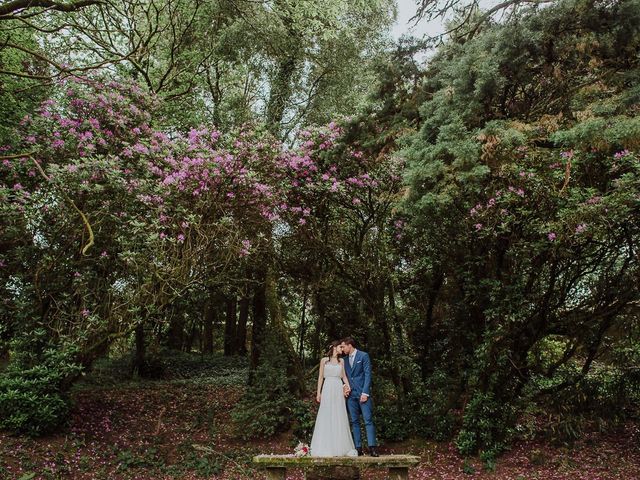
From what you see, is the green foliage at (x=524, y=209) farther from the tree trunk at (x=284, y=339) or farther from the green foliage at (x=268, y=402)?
the green foliage at (x=268, y=402)

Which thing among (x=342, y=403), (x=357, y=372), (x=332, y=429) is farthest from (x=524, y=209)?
(x=332, y=429)

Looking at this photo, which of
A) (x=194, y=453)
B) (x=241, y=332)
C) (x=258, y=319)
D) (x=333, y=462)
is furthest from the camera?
(x=241, y=332)

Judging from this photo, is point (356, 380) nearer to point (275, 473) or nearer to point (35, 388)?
point (275, 473)

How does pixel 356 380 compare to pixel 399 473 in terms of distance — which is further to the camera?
pixel 356 380

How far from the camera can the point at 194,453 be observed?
966 centimetres

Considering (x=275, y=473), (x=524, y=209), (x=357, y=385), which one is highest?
(x=524, y=209)

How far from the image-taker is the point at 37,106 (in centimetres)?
1038

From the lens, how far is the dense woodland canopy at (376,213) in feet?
22.1

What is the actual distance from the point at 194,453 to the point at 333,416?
159 inches

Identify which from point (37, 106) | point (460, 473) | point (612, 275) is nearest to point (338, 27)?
point (37, 106)

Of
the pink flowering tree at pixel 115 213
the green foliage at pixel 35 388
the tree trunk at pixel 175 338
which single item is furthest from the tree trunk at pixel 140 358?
the green foliage at pixel 35 388

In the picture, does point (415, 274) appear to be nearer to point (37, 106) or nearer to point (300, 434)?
point (300, 434)

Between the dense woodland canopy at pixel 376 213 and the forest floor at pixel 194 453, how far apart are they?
38 cm

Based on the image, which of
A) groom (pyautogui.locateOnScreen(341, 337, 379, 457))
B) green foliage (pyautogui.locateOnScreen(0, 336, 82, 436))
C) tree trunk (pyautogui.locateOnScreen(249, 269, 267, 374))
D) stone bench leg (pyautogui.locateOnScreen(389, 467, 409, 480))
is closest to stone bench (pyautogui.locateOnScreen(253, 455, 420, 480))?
stone bench leg (pyautogui.locateOnScreen(389, 467, 409, 480))
